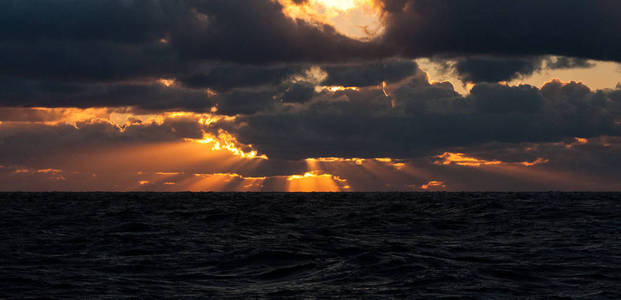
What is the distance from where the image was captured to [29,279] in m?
18.8

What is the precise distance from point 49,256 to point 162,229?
13.0 m

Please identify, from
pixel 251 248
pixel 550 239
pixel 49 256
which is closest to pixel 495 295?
pixel 251 248

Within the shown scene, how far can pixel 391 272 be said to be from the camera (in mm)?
20219

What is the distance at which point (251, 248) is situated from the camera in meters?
26.7

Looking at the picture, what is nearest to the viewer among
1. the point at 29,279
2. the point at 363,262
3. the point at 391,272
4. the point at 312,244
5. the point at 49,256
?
the point at 29,279

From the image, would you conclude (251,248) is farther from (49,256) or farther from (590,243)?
(590,243)

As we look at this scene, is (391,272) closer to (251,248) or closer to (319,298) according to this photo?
(319,298)

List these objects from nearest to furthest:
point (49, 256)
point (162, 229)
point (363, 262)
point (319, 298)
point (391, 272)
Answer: point (319, 298)
point (391, 272)
point (363, 262)
point (49, 256)
point (162, 229)

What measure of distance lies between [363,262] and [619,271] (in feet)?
26.8

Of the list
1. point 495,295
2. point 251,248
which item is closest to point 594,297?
point 495,295

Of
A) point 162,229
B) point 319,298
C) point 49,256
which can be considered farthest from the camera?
point 162,229

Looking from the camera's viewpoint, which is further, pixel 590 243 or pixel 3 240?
pixel 3 240

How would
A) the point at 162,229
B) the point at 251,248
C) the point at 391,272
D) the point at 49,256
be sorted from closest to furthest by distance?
the point at 391,272, the point at 49,256, the point at 251,248, the point at 162,229

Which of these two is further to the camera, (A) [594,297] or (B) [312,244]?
(B) [312,244]
